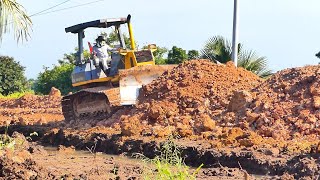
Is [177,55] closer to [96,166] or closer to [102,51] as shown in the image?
[102,51]

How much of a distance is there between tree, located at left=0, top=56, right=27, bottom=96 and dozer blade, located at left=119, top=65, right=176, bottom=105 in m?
27.2

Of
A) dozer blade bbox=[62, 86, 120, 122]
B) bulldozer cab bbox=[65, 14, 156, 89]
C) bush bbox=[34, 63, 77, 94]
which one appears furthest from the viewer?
bush bbox=[34, 63, 77, 94]

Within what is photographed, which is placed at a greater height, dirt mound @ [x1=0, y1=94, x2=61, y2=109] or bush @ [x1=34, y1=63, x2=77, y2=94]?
bush @ [x1=34, y1=63, x2=77, y2=94]

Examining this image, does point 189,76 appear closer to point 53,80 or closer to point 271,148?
point 271,148

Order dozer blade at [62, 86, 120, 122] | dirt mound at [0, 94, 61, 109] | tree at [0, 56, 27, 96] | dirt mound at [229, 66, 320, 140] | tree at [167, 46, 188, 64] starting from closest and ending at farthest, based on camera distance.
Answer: dirt mound at [229, 66, 320, 140], dozer blade at [62, 86, 120, 122], dirt mound at [0, 94, 61, 109], tree at [167, 46, 188, 64], tree at [0, 56, 27, 96]

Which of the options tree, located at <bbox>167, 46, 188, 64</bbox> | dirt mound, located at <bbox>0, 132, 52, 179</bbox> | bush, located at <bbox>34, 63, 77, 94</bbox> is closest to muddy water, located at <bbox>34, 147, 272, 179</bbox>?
dirt mound, located at <bbox>0, 132, 52, 179</bbox>

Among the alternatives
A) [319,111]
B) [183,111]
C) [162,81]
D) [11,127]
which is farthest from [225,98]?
[11,127]

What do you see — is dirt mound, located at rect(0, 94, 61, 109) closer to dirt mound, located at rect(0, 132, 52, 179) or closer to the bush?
the bush

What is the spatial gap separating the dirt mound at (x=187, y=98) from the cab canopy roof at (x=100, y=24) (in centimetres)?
211

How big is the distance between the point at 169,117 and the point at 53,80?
28529 millimetres

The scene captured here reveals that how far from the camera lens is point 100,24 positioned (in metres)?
18.4

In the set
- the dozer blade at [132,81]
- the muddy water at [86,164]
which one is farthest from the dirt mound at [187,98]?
the muddy water at [86,164]

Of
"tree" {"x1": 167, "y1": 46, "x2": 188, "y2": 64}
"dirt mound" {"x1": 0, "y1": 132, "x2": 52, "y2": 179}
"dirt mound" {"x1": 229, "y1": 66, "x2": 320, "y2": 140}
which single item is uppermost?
"tree" {"x1": 167, "y1": 46, "x2": 188, "y2": 64}

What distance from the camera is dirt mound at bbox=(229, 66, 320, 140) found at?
1271 centimetres
